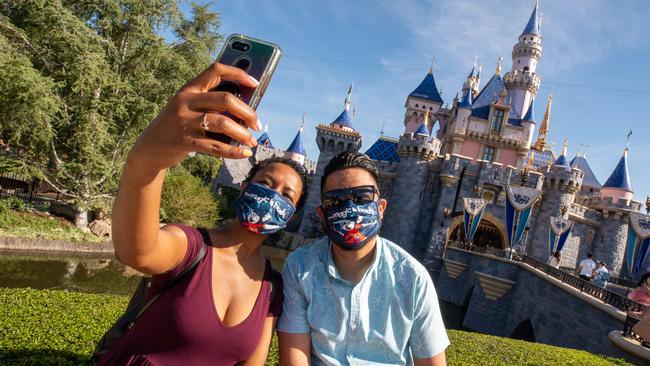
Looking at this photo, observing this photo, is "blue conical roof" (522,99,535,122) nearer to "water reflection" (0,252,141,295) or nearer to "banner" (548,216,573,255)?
"banner" (548,216,573,255)

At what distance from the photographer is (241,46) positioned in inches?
54.2

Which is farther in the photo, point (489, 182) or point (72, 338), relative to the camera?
point (489, 182)

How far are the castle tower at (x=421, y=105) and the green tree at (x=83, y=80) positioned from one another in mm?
19466

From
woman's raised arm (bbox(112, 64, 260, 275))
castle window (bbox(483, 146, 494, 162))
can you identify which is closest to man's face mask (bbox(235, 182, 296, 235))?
woman's raised arm (bbox(112, 64, 260, 275))

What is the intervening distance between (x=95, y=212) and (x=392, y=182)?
16.2 meters

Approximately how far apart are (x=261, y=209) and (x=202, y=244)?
14.1 inches

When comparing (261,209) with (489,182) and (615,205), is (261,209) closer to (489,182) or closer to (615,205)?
(489,182)

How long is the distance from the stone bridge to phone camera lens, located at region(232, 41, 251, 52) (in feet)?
29.0

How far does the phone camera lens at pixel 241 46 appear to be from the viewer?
1.37 meters

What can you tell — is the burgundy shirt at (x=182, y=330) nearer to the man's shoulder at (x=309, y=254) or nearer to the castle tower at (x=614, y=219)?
the man's shoulder at (x=309, y=254)

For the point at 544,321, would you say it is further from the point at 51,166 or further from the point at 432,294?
the point at 51,166

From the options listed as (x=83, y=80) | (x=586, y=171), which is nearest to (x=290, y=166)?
(x=83, y=80)

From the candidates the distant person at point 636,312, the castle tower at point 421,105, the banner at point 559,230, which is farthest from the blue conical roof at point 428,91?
the distant person at point 636,312

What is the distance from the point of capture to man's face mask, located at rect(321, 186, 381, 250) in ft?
7.05
